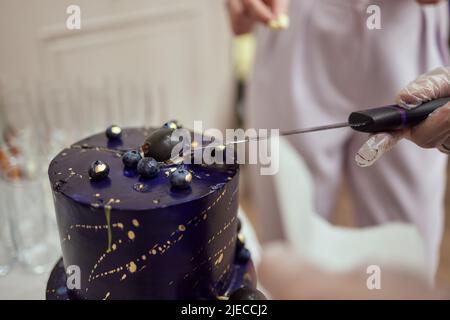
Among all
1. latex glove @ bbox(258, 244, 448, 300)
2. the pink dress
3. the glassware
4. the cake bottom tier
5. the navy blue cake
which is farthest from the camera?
the pink dress

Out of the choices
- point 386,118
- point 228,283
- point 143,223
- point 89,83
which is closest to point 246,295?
point 228,283

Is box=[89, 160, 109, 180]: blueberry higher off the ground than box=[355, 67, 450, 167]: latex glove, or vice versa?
box=[355, 67, 450, 167]: latex glove

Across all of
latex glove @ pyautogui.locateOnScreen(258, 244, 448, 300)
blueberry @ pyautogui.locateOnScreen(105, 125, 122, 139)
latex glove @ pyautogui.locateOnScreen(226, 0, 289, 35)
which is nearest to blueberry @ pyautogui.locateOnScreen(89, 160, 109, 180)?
blueberry @ pyautogui.locateOnScreen(105, 125, 122, 139)

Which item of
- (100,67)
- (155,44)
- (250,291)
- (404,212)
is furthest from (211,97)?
(250,291)

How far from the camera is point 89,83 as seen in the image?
5.41ft

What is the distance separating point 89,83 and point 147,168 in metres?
1.19

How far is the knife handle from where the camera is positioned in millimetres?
586

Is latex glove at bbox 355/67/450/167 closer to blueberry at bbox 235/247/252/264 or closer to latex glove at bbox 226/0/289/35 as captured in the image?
blueberry at bbox 235/247/252/264

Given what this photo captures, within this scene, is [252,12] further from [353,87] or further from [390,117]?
[390,117]

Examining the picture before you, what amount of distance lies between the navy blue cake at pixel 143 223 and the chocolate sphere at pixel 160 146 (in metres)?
0.01

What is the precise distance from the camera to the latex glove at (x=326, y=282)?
1.34 feet

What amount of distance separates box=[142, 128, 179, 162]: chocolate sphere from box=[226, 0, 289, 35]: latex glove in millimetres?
537

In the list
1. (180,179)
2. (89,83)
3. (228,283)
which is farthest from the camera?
(89,83)
